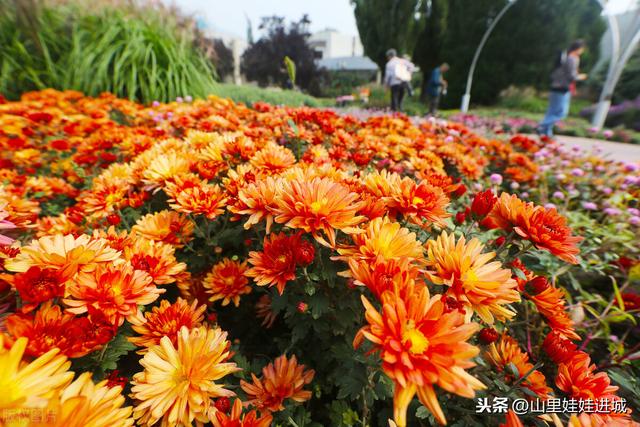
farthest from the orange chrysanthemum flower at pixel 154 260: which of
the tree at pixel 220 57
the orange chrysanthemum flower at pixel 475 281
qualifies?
the tree at pixel 220 57

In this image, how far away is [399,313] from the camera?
58 cm

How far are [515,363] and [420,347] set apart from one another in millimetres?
633

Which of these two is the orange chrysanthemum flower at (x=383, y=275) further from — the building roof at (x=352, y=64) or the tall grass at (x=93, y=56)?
the building roof at (x=352, y=64)

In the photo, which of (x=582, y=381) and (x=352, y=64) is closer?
(x=582, y=381)

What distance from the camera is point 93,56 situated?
12.1ft

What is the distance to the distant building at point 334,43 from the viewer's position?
138 ft

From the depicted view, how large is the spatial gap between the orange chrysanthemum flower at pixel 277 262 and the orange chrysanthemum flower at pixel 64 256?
374 mm

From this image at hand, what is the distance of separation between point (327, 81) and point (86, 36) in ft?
58.0

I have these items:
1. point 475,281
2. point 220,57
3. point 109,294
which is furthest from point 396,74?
point 109,294

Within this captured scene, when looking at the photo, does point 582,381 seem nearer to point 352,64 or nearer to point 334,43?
point 352,64

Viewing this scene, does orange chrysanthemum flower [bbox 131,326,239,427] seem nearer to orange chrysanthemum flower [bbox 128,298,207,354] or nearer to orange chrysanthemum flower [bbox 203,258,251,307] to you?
orange chrysanthemum flower [bbox 128,298,207,354]

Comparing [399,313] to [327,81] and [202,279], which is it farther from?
[327,81]

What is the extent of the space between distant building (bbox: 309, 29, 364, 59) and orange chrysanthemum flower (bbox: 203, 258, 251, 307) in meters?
45.2

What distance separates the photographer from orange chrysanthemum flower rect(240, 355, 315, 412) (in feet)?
2.79
